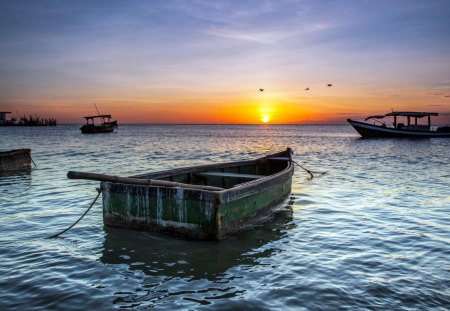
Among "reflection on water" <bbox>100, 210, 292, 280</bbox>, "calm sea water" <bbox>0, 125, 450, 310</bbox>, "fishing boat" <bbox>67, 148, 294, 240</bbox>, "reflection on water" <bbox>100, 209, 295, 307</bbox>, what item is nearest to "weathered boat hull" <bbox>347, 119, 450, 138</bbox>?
"calm sea water" <bbox>0, 125, 450, 310</bbox>

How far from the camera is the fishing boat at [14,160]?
17.3 m

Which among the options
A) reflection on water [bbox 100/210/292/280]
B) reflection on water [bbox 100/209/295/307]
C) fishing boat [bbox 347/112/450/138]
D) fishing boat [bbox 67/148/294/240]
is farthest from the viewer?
fishing boat [bbox 347/112/450/138]

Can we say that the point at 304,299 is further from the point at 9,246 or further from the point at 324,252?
the point at 9,246

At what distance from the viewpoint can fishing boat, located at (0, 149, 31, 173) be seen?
17312 mm

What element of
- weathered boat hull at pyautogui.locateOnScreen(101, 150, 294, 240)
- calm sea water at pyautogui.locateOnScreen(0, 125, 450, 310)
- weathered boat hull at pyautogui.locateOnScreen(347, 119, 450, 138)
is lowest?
calm sea water at pyautogui.locateOnScreen(0, 125, 450, 310)

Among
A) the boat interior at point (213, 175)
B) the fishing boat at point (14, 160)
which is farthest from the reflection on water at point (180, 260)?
the fishing boat at point (14, 160)

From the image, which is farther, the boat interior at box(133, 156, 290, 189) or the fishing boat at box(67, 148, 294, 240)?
the boat interior at box(133, 156, 290, 189)

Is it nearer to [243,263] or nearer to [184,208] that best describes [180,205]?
[184,208]

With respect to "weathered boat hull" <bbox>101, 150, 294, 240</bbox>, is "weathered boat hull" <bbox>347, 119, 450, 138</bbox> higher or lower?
higher

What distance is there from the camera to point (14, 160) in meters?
17.9

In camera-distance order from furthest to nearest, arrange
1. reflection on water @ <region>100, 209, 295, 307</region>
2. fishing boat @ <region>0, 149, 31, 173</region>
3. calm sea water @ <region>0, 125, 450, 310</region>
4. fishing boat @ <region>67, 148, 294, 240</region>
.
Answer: fishing boat @ <region>0, 149, 31, 173</region> < fishing boat @ <region>67, 148, 294, 240</region> < reflection on water @ <region>100, 209, 295, 307</region> < calm sea water @ <region>0, 125, 450, 310</region>

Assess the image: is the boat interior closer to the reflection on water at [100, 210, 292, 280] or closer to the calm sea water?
the calm sea water

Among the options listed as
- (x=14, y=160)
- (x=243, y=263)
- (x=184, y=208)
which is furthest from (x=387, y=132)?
(x=243, y=263)

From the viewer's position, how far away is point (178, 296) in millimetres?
4969
